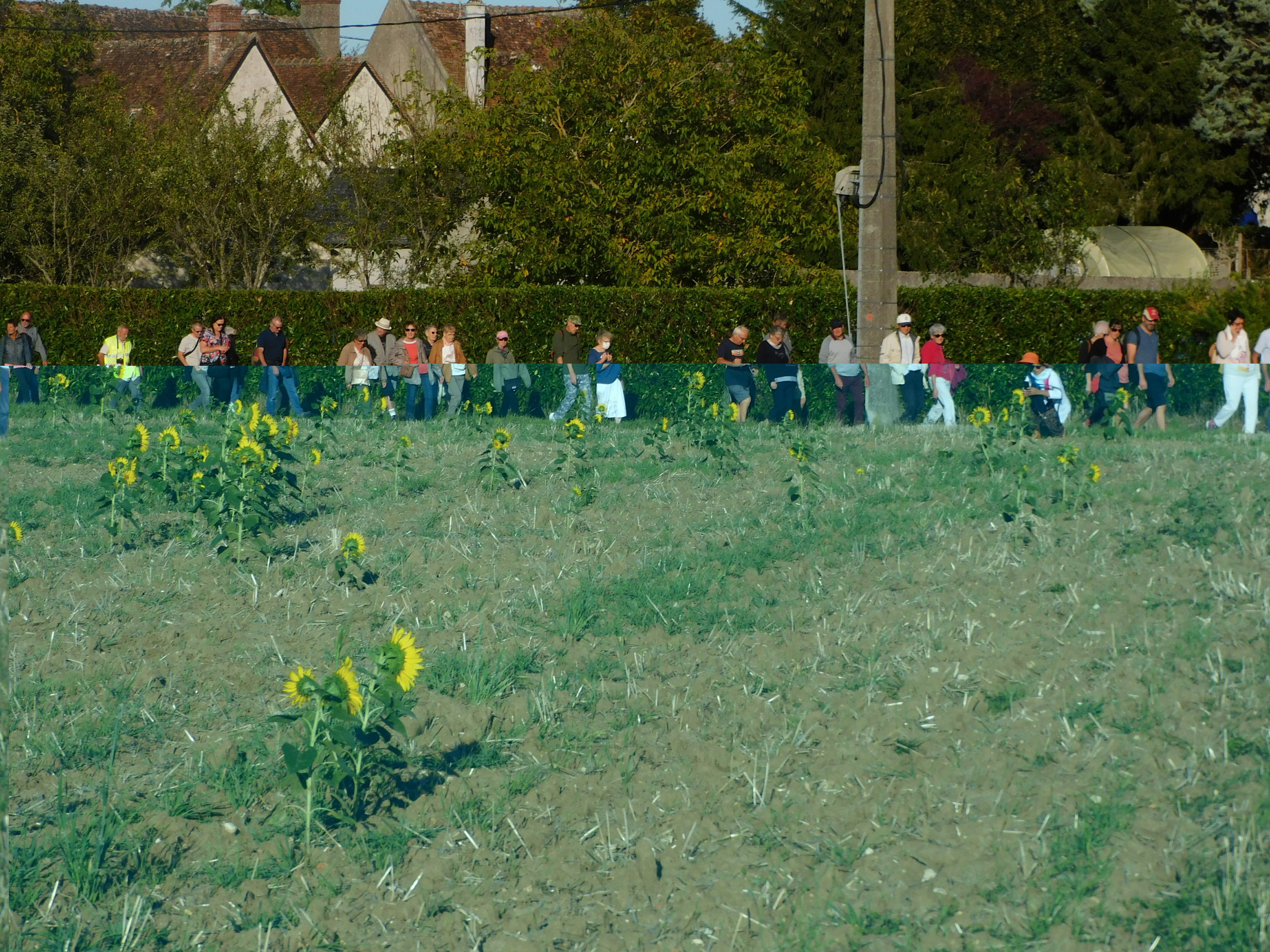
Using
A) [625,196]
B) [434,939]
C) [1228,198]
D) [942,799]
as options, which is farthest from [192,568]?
[1228,198]

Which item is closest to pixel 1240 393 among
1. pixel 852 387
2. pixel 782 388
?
pixel 852 387

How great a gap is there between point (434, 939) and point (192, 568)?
13.5ft

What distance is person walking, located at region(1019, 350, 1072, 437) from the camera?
1374 cm

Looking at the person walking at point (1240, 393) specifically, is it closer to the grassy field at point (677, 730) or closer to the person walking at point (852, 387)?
the person walking at point (852, 387)

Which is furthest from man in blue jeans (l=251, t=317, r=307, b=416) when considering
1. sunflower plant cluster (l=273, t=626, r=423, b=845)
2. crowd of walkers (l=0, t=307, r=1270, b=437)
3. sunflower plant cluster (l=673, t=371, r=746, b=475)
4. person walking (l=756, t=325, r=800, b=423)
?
sunflower plant cluster (l=273, t=626, r=423, b=845)

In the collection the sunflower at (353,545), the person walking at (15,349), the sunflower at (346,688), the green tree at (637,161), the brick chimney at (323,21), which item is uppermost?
the brick chimney at (323,21)

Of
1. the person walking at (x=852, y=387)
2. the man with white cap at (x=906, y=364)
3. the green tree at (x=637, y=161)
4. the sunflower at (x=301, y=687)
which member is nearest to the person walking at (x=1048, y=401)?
the man with white cap at (x=906, y=364)

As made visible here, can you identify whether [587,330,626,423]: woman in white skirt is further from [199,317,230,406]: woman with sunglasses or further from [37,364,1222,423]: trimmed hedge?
[199,317,230,406]: woman with sunglasses

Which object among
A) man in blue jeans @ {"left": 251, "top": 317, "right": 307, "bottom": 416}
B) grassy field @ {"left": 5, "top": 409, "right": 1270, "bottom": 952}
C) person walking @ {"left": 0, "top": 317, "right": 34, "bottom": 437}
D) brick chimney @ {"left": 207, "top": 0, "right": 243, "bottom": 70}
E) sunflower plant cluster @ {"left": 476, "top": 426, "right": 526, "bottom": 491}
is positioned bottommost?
grassy field @ {"left": 5, "top": 409, "right": 1270, "bottom": 952}

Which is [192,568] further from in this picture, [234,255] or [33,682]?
[234,255]

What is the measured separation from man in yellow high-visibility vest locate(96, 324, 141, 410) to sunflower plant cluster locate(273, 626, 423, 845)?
12318mm

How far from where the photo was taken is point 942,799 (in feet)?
15.2

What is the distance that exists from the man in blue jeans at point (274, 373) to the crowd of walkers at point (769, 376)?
0.02 meters

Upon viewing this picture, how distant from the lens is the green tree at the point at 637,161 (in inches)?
1080
